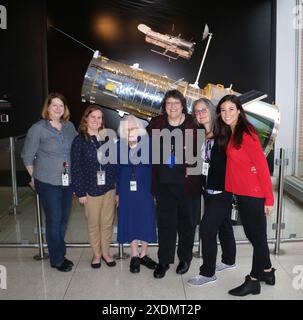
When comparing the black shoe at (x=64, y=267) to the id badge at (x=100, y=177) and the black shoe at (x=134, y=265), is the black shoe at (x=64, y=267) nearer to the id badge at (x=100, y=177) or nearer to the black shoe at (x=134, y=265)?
the black shoe at (x=134, y=265)

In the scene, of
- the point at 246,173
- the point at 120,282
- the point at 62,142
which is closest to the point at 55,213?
the point at 62,142

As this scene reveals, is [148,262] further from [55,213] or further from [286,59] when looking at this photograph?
[286,59]

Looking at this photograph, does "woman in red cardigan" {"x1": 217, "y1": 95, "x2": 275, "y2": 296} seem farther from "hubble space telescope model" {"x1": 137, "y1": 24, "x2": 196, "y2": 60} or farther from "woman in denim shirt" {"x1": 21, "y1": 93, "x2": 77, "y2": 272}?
"hubble space telescope model" {"x1": 137, "y1": 24, "x2": 196, "y2": 60}

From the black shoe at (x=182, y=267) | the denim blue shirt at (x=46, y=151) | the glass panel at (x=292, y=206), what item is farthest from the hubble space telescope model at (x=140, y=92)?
the black shoe at (x=182, y=267)

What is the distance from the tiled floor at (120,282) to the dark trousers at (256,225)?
0.19 metres

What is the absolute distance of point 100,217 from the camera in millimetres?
2844

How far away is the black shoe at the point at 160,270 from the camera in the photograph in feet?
8.98

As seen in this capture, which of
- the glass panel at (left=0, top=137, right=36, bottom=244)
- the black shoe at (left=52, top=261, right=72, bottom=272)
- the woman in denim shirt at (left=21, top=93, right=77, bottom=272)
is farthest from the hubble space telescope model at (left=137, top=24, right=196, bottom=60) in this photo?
the black shoe at (left=52, top=261, right=72, bottom=272)

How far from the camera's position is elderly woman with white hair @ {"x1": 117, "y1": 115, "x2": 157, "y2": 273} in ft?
8.78

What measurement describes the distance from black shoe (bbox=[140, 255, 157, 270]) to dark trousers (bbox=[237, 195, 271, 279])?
29.9 inches

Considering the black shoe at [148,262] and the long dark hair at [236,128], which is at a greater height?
the long dark hair at [236,128]

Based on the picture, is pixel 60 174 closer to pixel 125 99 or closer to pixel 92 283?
pixel 92 283
